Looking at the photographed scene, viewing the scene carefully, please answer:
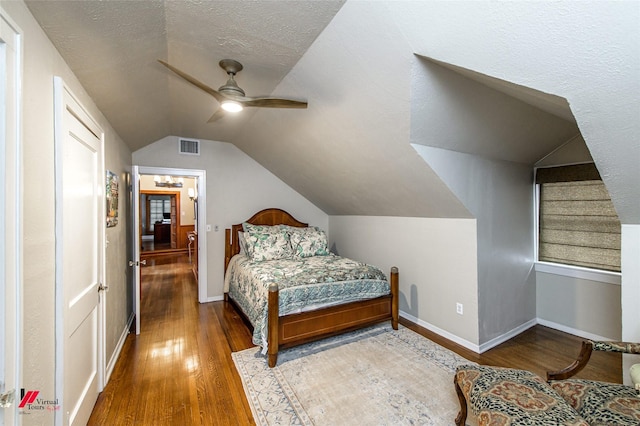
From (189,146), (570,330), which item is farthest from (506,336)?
(189,146)

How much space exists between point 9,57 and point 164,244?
986 centimetres

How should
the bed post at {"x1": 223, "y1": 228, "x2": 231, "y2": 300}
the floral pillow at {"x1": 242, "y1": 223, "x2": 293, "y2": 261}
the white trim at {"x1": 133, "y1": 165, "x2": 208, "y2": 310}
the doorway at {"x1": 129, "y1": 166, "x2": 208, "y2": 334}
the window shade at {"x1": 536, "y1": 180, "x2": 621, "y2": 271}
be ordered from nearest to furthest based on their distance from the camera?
the window shade at {"x1": 536, "y1": 180, "x2": 621, "y2": 271} → the floral pillow at {"x1": 242, "y1": 223, "x2": 293, "y2": 261} → the doorway at {"x1": 129, "y1": 166, "x2": 208, "y2": 334} → the white trim at {"x1": 133, "y1": 165, "x2": 208, "y2": 310} → the bed post at {"x1": 223, "y1": 228, "x2": 231, "y2": 300}

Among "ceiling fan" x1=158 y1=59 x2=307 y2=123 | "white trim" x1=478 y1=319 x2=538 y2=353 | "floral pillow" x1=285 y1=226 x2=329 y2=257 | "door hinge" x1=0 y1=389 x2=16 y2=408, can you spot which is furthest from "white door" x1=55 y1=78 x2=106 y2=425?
"white trim" x1=478 y1=319 x2=538 y2=353

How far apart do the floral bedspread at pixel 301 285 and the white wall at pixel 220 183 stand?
92 centimetres

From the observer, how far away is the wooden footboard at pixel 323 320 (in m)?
2.40

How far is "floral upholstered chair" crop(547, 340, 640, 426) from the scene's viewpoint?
1.25 meters

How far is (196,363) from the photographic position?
8.11ft

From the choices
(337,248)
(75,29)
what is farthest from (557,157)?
(75,29)

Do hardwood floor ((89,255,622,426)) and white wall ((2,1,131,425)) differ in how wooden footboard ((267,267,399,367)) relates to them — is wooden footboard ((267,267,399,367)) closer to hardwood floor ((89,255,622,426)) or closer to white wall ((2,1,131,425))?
hardwood floor ((89,255,622,426))

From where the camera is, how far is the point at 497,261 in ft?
9.50

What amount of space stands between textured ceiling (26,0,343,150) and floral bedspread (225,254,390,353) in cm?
175

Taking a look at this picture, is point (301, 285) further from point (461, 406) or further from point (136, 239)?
point (136, 239)

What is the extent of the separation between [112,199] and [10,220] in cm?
165

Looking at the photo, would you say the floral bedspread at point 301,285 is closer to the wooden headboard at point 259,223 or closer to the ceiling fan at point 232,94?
the wooden headboard at point 259,223
